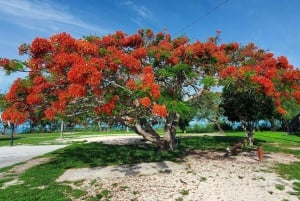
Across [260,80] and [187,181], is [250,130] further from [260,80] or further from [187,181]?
[187,181]

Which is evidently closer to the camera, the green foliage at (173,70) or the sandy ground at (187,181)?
the sandy ground at (187,181)

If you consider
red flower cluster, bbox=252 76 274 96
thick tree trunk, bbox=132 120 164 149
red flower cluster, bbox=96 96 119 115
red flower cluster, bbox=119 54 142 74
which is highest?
red flower cluster, bbox=119 54 142 74

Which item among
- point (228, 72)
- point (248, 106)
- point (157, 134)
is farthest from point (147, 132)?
point (248, 106)

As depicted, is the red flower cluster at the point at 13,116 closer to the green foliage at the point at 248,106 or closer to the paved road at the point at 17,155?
the paved road at the point at 17,155

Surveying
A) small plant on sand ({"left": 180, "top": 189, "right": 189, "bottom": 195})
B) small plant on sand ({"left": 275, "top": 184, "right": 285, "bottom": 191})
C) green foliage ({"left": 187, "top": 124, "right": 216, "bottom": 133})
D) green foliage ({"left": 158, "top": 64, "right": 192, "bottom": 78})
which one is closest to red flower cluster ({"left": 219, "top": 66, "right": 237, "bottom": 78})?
green foliage ({"left": 158, "top": 64, "right": 192, "bottom": 78})

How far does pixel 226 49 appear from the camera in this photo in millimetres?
17422

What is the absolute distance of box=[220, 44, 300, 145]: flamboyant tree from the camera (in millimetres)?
13258

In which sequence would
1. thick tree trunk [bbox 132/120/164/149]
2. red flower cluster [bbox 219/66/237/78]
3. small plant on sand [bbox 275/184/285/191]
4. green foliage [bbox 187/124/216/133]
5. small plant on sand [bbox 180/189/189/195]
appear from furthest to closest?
green foliage [bbox 187/124/216/133] < thick tree trunk [bbox 132/120/164/149] < red flower cluster [bbox 219/66/237/78] < small plant on sand [bbox 275/184/285/191] < small plant on sand [bbox 180/189/189/195]

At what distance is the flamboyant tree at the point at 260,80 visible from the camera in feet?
43.5

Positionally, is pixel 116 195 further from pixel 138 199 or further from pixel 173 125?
pixel 173 125

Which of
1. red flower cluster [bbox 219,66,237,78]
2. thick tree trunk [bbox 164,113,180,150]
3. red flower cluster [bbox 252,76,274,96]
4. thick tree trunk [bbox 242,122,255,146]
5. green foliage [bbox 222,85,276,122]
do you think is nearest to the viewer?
red flower cluster [bbox 252,76,274,96]

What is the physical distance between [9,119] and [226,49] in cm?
1112

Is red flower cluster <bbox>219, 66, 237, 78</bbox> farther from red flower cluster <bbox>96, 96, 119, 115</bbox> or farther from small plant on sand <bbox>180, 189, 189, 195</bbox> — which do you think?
small plant on sand <bbox>180, 189, 189, 195</bbox>

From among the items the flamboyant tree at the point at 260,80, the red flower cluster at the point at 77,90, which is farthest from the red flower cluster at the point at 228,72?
the red flower cluster at the point at 77,90
